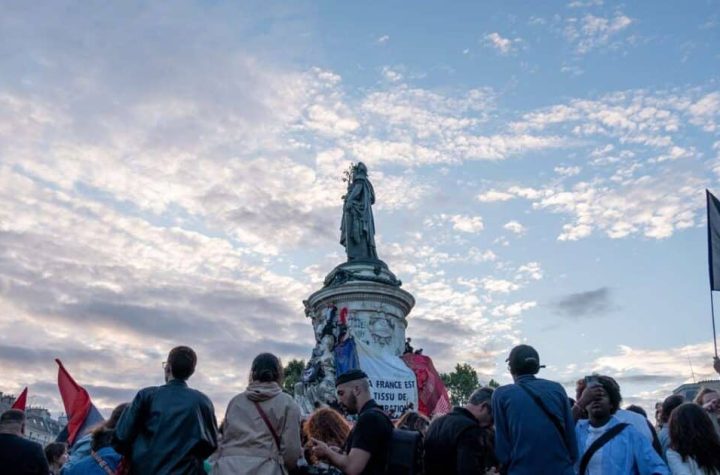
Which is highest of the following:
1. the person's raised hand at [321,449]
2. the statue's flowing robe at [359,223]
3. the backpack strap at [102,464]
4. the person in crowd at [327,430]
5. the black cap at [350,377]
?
the statue's flowing robe at [359,223]

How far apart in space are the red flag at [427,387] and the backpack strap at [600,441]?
1517 centimetres

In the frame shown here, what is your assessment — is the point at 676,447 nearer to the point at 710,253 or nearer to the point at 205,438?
the point at 205,438

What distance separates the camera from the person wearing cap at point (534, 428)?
20.1 ft

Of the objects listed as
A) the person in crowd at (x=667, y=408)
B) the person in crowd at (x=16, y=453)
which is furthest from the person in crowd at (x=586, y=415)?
the person in crowd at (x=16, y=453)

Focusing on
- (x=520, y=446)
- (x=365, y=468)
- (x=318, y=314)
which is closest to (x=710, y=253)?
(x=520, y=446)

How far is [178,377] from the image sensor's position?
6.86 metres

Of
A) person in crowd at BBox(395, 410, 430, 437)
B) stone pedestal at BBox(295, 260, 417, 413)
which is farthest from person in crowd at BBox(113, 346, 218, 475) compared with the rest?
stone pedestal at BBox(295, 260, 417, 413)

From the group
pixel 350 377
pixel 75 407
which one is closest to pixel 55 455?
pixel 75 407

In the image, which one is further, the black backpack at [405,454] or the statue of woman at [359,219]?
the statue of woman at [359,219]

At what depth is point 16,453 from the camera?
20.7ft

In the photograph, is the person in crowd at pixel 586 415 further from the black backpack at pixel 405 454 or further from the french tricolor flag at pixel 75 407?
the french tricolor flag at pixel 75 407

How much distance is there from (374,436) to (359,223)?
22.5 meters

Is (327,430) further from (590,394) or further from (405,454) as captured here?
(590,394)

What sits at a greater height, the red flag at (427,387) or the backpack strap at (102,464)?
the red flag at (427,387)
